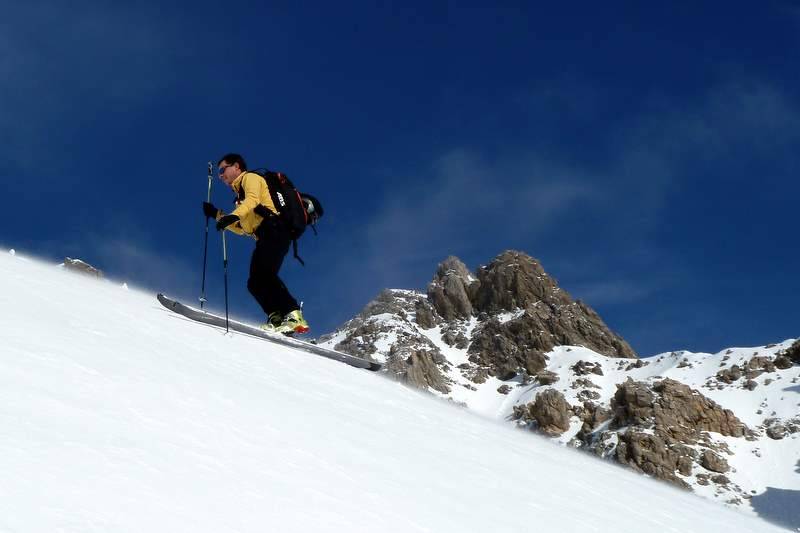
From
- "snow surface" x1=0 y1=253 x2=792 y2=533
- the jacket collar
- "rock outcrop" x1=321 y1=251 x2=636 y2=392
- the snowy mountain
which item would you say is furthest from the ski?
"rock outcrop" x1=321 y1=251 x2=636 y2=392

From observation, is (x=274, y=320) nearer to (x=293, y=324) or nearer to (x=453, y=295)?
(x=293, y=324)

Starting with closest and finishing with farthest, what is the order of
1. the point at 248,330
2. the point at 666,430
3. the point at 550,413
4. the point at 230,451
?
the point at 230,451 → the point at 248,330 → the point at 666,430 → the point at 550,413

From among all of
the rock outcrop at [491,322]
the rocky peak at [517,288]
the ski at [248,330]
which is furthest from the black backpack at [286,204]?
the rocky peak at [517,288]

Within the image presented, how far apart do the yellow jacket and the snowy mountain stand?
76.5m

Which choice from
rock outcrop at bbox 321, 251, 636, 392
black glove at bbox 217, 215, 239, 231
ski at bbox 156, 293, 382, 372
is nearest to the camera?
ski at bbox 156, 293, 382, 372

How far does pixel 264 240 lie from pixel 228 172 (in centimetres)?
98

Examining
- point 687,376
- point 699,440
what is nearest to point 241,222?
point 699,440

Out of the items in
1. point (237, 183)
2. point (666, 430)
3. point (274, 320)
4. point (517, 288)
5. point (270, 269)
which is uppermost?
point (517, 288)

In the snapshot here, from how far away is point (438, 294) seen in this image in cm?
16138

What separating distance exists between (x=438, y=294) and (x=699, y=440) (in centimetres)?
7659

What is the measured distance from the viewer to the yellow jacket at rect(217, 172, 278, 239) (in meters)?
8.48

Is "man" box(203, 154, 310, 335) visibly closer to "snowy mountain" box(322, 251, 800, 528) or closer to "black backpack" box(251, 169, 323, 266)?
"black backpack" box(251, 169, 323, 266)

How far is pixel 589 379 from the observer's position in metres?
122

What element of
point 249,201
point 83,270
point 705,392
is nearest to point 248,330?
point 249,201
